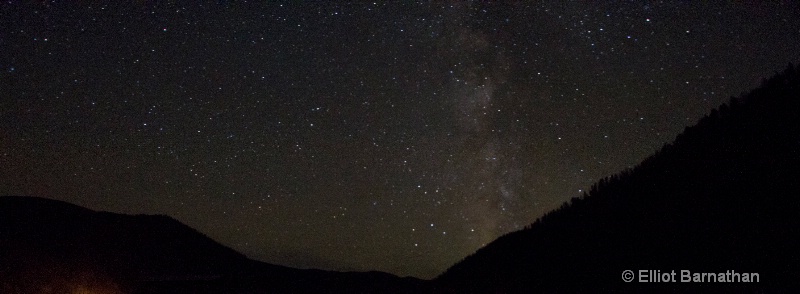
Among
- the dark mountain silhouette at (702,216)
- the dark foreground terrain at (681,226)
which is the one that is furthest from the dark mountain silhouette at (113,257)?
the dark mountain silhouette at (702,216)

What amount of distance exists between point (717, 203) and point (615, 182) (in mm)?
4675

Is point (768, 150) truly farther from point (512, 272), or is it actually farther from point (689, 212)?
point (512, 272)

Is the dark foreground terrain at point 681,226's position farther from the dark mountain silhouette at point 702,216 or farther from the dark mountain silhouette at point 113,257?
the dark mountain silhouette at point 113,257

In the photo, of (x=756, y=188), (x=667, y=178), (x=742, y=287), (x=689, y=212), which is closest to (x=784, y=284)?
(x=742, y=287)

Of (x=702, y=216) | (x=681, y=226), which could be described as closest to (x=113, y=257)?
(x=681, y=226)

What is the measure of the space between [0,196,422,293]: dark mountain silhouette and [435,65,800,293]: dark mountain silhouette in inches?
493

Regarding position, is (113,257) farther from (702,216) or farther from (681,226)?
(702,216)

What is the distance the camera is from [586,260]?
7832 mm

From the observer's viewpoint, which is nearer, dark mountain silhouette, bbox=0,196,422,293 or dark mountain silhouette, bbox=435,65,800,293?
dark mountain silhouette, bbox=435,65,800,293

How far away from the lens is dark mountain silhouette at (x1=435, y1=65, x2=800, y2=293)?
5082mm

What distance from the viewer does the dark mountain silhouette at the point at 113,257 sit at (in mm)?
16391

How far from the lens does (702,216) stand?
6.25 m

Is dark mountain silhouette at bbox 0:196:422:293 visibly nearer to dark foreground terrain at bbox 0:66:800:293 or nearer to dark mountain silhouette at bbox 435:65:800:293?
dark foreground terrain at bbox 0:66:800:293

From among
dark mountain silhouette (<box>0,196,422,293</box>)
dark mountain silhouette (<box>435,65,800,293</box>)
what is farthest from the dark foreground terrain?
dark mountain silhouette (<box>0,196,422,293</box>)
